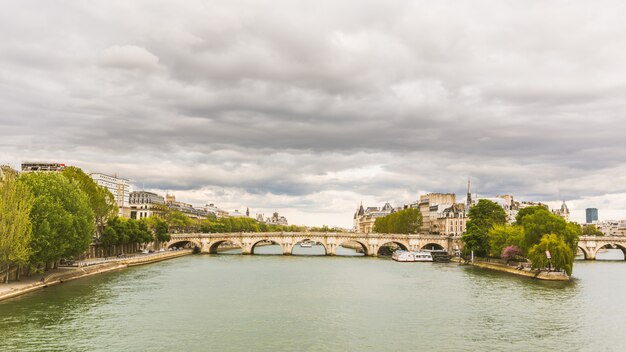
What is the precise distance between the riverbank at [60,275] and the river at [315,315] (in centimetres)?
96

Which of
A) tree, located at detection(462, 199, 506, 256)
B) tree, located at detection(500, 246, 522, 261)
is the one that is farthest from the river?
tree, located at detection(462, 199, 506, 256)

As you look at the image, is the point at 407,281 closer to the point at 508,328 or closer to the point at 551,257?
the point at 551,257

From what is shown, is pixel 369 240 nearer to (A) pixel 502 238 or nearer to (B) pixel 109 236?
(A) pixel 502 238

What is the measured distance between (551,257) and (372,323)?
32.0 metres

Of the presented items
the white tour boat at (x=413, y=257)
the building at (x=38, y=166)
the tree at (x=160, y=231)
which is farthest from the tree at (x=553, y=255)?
the building at (x=38, y=166)

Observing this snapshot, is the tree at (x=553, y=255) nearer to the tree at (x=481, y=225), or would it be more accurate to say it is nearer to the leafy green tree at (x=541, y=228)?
the leafy green tree at (x=541, y=228)

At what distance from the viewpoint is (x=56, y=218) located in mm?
55656

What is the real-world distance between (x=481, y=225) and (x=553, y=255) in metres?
31.4

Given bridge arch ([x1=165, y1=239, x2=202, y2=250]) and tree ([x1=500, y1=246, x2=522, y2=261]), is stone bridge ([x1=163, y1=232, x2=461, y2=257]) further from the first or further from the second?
tree ([x1=500, y1=246, x2=522, y2=261])

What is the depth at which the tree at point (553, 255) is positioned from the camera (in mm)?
64875

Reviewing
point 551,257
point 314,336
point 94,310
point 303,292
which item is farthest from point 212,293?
point 551,257

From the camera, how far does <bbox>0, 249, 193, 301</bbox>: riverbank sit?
47.9 meters

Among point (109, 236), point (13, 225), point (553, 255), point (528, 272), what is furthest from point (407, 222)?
point (13, 225)

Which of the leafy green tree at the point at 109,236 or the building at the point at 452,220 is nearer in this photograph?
the leafy green tree at the point at 109,236
